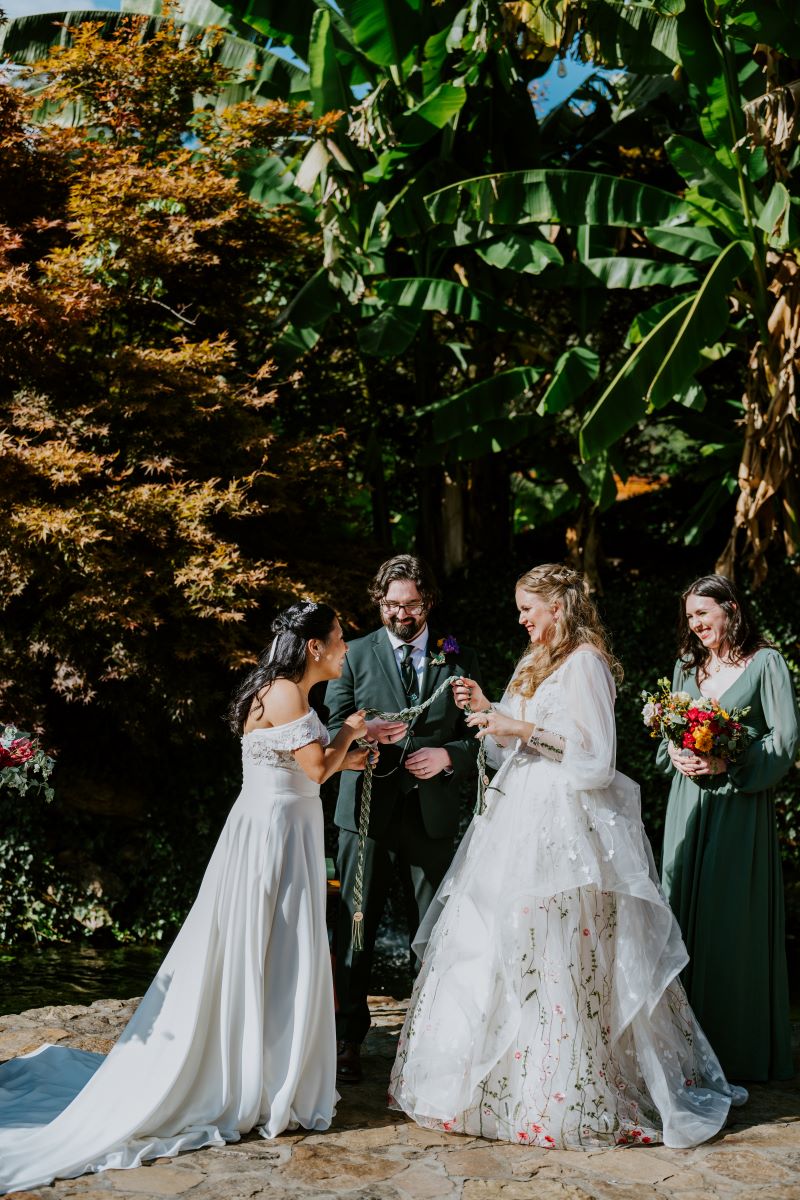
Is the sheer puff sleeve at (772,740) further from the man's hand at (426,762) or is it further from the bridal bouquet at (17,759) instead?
the bridal bouquet at (17,759)

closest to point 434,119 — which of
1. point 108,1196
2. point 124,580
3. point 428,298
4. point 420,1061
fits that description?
point 428,298

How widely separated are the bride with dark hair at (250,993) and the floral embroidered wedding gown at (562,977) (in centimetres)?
48

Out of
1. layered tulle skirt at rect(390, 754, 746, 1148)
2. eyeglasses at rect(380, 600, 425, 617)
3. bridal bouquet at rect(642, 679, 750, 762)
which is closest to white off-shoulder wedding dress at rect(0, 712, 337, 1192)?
layered tulle skirt at rect(390, 754, 746, 1148)

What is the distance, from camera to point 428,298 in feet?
28.5

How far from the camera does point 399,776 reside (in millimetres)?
4695

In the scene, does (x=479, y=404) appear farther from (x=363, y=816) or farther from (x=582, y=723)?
(x=582, y=723)

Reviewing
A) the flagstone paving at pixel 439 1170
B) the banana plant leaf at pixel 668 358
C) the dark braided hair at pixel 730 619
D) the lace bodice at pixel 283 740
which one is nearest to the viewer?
the flagstone paving at pixel 439 1170

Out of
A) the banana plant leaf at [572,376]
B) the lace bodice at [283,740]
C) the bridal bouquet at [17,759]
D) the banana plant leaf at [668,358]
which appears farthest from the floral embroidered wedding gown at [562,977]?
the banana plant leaf at [572,376]

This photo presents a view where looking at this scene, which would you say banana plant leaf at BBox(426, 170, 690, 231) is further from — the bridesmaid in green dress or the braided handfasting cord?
the braided handfasting cord

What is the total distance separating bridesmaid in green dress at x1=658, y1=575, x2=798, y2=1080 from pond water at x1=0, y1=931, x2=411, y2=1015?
118 inches

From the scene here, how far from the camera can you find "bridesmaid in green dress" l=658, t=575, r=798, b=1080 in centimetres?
464

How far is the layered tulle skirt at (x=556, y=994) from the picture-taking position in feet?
12.4

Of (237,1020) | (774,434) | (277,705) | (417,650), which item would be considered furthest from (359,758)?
(774,434)

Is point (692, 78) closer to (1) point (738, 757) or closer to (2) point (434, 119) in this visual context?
(2) point (434, 119)
